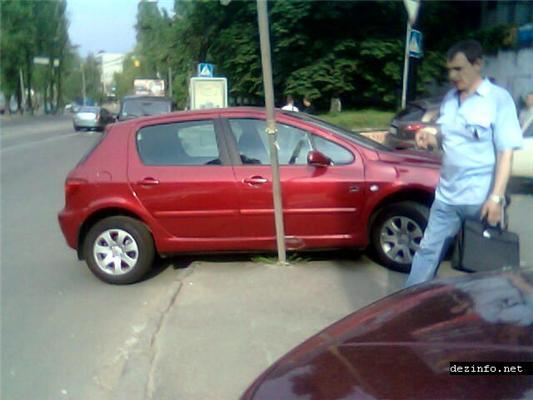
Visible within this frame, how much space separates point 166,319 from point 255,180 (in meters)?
1.58

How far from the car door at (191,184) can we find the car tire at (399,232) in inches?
53.5

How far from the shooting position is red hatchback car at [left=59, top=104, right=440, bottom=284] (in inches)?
222

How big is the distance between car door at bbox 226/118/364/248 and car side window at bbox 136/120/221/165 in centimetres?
23

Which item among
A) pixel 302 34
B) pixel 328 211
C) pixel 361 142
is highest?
pixel 302 34

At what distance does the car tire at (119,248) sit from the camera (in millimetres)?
5785

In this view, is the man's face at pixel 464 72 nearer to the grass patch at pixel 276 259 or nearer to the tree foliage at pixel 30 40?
the grass patch at pixel 276 259

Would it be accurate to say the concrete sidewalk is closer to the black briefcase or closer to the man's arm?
the black briefcase

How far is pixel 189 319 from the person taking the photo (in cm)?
476

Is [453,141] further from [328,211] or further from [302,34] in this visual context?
[302,34]

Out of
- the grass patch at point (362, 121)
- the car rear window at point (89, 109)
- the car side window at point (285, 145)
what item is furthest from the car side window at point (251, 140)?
the car rear window at point (89, 109)

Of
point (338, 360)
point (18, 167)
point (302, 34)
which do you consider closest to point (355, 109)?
point (302, 34)

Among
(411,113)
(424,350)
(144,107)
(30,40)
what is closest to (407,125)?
(411,113)

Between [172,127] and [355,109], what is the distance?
1821cm

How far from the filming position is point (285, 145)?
582 cm
